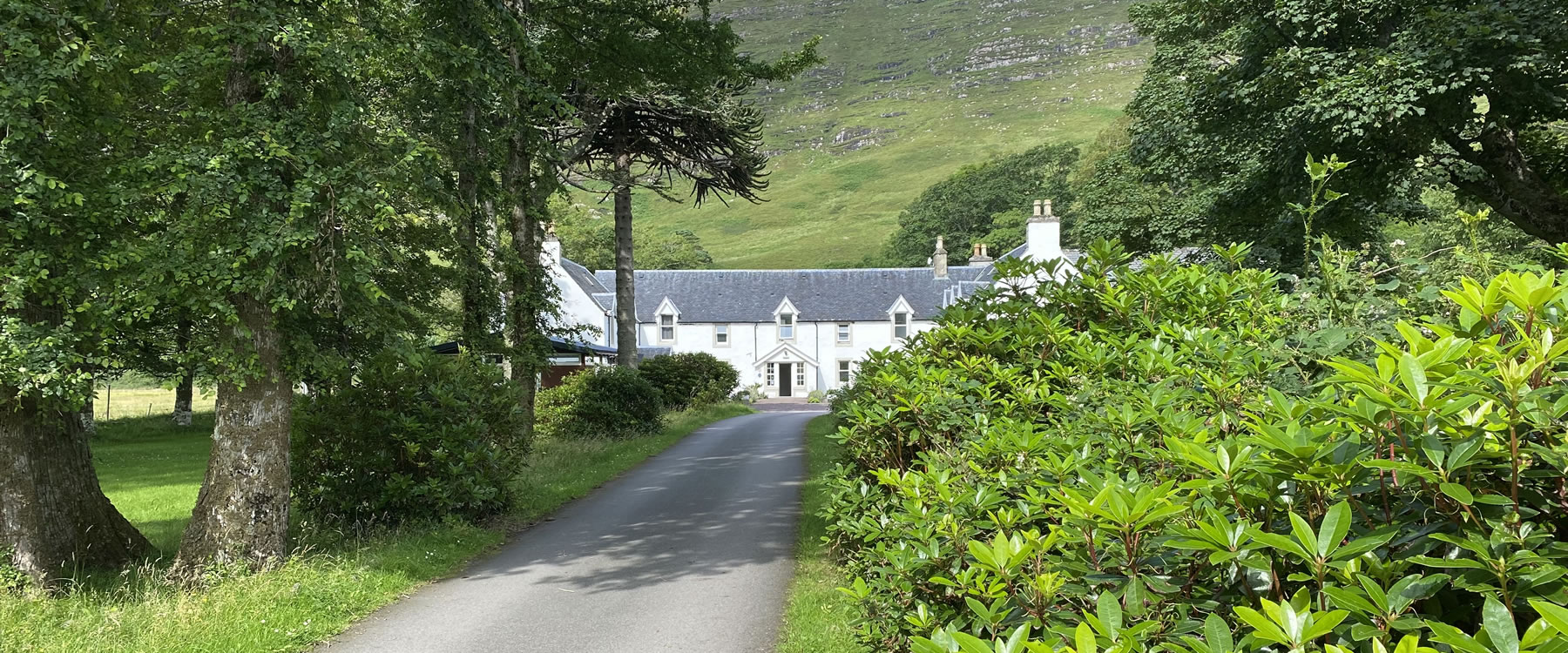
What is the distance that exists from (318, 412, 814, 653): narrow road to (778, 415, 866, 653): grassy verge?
16cm

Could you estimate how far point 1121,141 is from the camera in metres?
57.1

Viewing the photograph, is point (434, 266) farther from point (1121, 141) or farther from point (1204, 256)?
point (1121, 141)

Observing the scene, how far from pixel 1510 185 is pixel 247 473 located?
1978 centimetres

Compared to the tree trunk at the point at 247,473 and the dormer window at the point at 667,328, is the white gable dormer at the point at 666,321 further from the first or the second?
the tree trunk at the point at 247,473

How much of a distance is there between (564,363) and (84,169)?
2788 cm

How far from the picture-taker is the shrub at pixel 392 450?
10336 mm

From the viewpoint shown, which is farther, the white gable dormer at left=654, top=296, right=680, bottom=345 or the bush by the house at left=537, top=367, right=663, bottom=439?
the white gable dormer at left=654, top=296, right=680, bottom=345

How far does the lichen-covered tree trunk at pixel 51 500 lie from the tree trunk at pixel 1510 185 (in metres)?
20.0

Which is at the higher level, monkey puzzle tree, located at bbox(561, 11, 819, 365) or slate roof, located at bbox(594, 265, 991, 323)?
monkey puzzle tree, located at bbox(561, 11, 819, 365)

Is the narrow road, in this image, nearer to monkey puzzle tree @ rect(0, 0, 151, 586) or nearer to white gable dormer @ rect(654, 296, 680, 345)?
monkey puzzle tree @ rect(0, 0, 151, 586)

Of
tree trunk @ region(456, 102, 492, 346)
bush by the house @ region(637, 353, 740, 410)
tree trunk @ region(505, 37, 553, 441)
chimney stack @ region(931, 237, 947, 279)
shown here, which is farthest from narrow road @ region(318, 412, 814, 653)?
chimney stack @ region(931, 237, 947, 279)

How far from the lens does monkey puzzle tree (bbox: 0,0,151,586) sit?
278 inches

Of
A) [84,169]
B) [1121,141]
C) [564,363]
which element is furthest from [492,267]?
[1121,141]

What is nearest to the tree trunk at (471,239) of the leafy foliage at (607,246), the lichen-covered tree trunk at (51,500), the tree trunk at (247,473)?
the tree trunk at (247,473)
